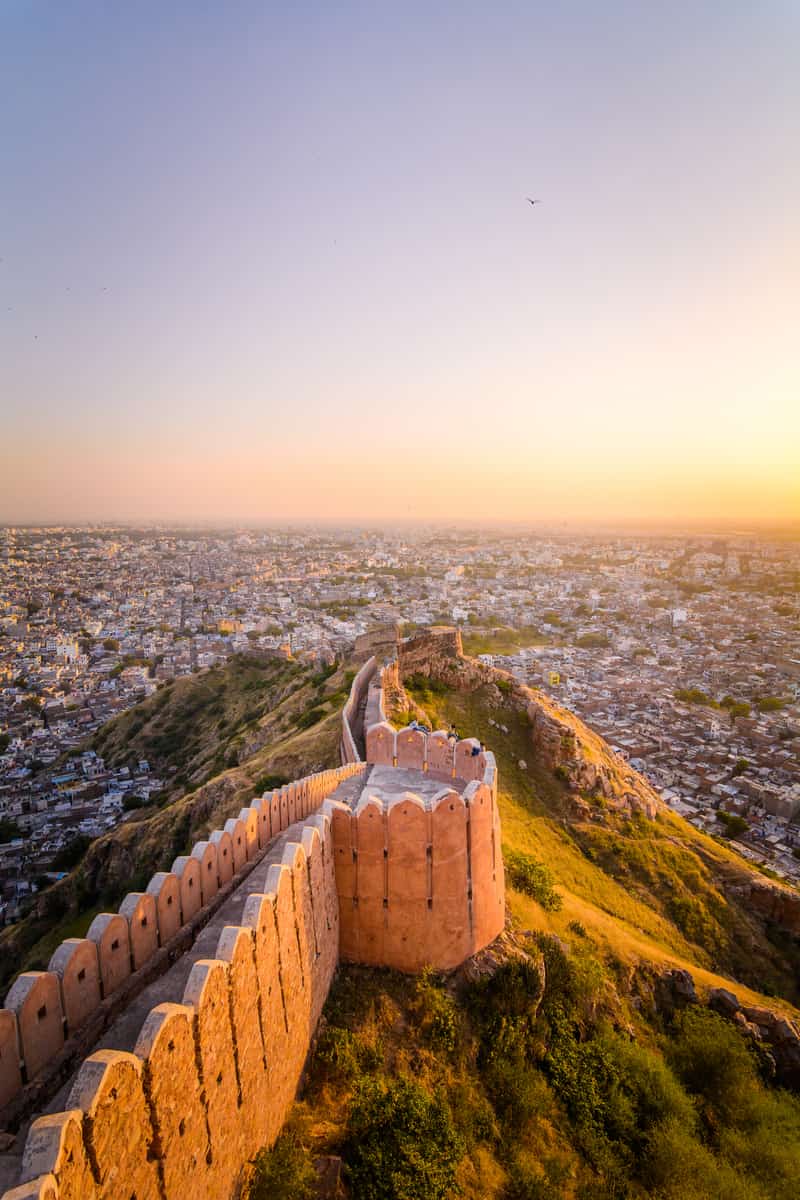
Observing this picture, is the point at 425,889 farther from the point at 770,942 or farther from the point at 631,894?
the point at 770,942

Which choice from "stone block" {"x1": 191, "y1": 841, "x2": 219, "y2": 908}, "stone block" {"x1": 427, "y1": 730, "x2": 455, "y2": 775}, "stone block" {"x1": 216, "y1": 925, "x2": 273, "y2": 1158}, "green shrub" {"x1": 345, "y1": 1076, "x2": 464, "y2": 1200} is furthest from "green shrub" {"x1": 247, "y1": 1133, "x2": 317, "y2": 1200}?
"stone block" {"x1": 427, "y1": 730, "x2": 455, "y2": 775}

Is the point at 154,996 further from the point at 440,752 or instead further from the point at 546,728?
the point at 546,728

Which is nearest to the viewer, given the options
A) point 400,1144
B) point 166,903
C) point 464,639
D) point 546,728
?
point 166,903

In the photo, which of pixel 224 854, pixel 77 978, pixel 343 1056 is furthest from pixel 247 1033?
pixel 343 1056

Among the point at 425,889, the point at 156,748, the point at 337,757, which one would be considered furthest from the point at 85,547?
the point at 425,889

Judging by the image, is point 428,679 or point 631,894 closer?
point 631,894

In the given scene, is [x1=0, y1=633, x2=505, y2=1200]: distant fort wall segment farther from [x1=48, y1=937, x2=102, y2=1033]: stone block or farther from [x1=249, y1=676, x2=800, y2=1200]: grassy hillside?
[x1=249, y1=676, x2=800, y2=1200]: grassy hillside
